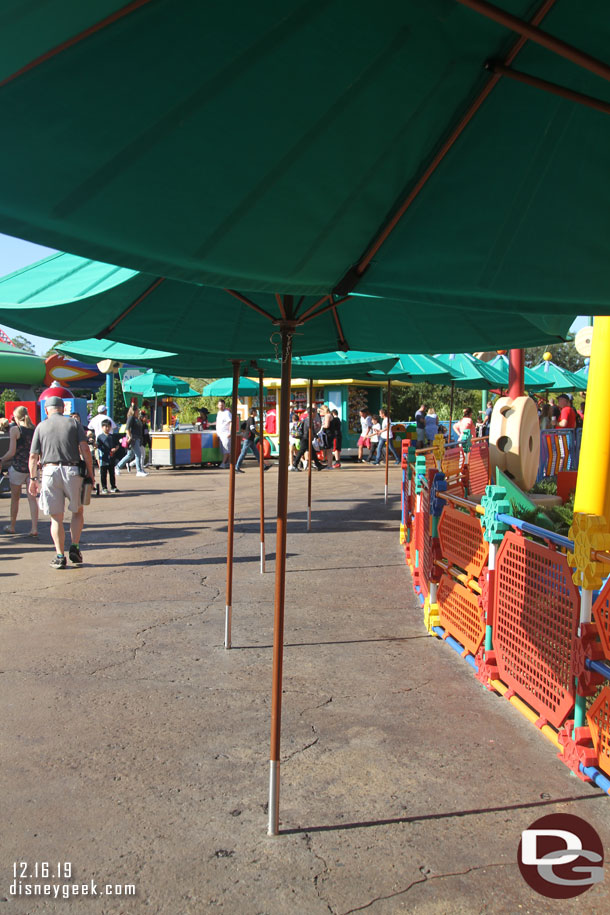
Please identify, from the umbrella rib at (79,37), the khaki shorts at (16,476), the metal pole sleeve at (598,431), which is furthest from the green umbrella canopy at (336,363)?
the umbrella rib at (79,37)

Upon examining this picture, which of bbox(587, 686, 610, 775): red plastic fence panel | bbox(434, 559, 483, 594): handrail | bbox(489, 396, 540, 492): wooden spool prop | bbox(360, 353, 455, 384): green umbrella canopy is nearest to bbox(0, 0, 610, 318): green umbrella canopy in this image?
bbox(587, 686, 610, 775): red plastic fence panel

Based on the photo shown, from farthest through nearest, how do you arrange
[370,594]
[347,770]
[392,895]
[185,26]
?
[370,594] → [347,770] → [392,895] → [185,26]

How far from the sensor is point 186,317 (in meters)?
5.94

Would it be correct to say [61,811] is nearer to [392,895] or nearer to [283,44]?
[392,895]

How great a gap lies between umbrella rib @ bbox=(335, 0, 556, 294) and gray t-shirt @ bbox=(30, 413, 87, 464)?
20.6 ft

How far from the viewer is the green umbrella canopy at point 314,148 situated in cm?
209

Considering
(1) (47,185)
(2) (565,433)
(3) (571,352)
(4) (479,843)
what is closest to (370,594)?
(4) (479,843)

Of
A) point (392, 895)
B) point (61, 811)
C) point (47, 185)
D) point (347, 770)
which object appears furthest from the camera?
point (347, 770)

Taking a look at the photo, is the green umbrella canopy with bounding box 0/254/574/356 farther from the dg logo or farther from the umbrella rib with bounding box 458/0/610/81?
the dg logo

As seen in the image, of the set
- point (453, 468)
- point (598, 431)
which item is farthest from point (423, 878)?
point (453, 468)

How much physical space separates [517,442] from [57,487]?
259 inches

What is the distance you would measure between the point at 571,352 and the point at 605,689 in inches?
3875

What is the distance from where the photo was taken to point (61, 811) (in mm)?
3393

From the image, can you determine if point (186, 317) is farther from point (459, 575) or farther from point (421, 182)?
point (421, 182)
